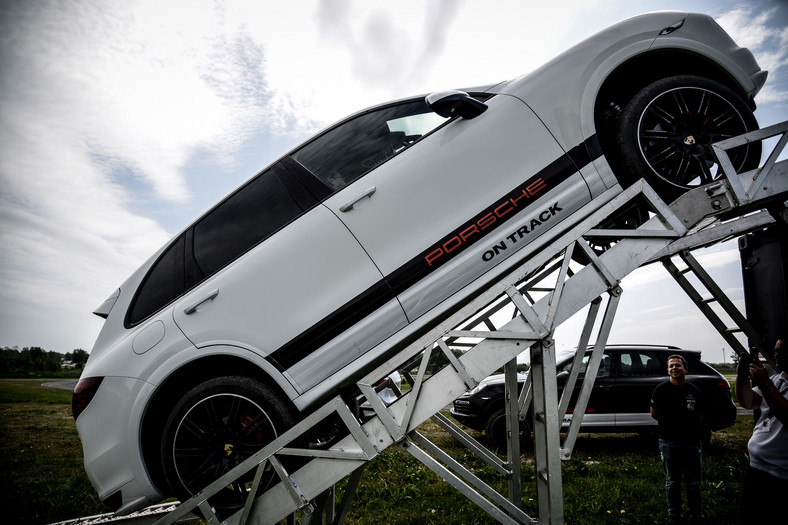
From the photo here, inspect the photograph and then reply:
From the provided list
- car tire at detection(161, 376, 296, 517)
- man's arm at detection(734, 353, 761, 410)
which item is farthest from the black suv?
car tire at detection(161, 376, 296, 517)

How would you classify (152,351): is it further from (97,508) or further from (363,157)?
(97,508)

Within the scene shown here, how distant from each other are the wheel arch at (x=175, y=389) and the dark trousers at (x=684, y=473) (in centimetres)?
348

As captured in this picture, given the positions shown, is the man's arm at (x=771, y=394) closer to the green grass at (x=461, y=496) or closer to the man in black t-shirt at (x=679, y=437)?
the man in black t-shirt at (x=679, y=437)

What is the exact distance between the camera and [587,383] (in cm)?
229

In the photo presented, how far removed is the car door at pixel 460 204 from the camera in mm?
2281

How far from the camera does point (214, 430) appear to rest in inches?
92.1

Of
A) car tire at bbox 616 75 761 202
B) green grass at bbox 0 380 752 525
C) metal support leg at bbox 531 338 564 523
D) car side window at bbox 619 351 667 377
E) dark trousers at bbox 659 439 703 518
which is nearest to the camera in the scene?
metal support leg at bbox 531 338 564 523

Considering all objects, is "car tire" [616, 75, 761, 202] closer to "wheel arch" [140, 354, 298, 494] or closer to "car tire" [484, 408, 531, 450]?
"wheel arch" [140, 354, 298, 494]

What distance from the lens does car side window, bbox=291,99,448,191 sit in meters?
2.59

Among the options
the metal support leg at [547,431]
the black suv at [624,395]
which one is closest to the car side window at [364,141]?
the metal support leg at [547,431]

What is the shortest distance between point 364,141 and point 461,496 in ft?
12.6

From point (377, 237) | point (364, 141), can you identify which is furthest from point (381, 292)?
point (364, 141)

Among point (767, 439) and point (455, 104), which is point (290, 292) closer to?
point (455, 104)

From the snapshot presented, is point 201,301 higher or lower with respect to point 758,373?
higher
